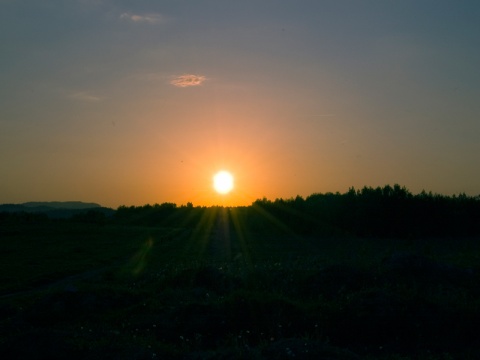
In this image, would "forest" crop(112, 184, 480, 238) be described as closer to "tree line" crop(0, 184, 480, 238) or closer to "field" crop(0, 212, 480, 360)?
"tree line" crop(0, 184, 480, 238)

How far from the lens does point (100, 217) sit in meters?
62.6

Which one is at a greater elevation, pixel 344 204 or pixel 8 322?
pixel 344 204

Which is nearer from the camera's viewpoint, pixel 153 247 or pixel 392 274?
pixel 392 274

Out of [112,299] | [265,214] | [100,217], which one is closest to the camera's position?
[112,299]

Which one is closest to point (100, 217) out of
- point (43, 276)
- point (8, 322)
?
point (43, 276)

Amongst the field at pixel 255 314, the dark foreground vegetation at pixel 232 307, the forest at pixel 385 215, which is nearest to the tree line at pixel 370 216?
the forest at pixel 385 215

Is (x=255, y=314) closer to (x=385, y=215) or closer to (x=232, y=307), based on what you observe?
(x=232, y=307)

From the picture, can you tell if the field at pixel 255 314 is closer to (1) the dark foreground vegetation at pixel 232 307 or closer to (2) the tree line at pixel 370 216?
(1) the dark foreground vegetation at pixel 232 307

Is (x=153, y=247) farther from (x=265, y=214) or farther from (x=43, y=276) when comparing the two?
(x=265, y=214)

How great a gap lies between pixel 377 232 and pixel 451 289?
32.1 metres

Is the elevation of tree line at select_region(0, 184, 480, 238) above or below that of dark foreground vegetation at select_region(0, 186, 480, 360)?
above

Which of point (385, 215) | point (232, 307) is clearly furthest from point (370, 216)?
point (232, 307)

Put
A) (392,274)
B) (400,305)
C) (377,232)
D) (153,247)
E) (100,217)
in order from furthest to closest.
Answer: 1. (100,217)
2. (377,232)
3. (153,247)
4. (392,274)
5. (400,305)

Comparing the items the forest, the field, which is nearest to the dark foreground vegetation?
the field
